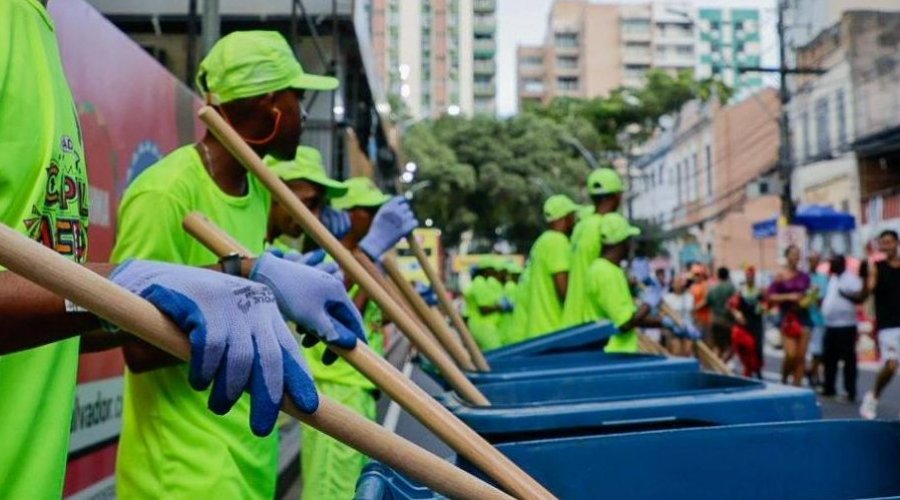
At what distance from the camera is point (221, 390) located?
4.22ft

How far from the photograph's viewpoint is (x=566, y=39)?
102625mm

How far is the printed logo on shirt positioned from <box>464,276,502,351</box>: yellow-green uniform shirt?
10880 mm

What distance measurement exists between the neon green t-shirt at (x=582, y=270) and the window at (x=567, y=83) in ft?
323

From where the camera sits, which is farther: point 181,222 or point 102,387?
point 102,387

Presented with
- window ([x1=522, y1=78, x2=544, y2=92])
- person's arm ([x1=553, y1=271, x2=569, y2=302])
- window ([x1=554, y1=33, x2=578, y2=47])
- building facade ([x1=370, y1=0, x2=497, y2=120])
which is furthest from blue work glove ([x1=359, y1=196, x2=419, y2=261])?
window ([x1=522, y1=78, x2=544, y2=92])

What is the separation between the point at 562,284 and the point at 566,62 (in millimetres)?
98702

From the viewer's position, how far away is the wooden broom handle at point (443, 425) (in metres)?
1.76

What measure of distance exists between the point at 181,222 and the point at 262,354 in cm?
128

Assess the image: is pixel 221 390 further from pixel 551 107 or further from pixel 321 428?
pixel 551 107

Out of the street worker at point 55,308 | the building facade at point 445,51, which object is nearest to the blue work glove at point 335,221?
the street worker at point 55,308

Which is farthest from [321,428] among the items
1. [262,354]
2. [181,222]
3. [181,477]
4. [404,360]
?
[404,360]

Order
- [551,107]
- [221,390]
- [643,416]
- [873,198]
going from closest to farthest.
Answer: [221,390] < [643,416] < [873,198] < [551,107]

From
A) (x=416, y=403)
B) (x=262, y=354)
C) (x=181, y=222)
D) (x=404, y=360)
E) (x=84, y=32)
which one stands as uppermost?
(x=84, y=32)

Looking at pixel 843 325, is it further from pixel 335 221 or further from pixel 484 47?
pixel 484 47
